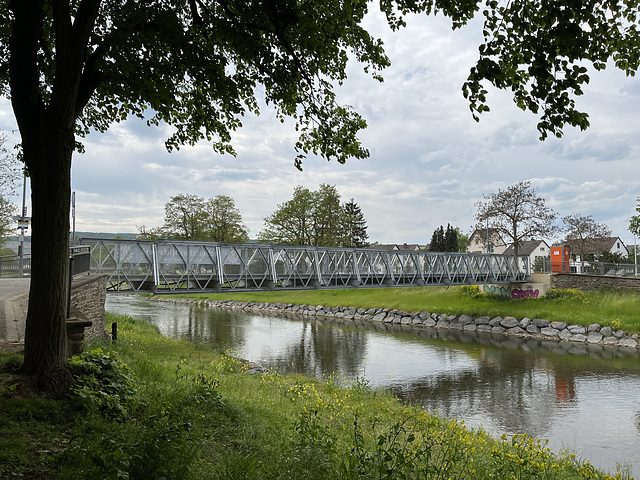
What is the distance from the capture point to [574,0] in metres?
4.83

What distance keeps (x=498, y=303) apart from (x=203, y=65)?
36066 mm

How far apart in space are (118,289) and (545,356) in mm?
21012

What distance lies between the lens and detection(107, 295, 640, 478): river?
12688 millimetres

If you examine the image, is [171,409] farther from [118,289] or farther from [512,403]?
[118,289]

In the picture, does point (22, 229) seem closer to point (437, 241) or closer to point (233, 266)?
point (233, 266)

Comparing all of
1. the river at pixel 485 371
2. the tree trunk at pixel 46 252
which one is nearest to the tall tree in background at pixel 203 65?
the tree trunk at pixel 46 252

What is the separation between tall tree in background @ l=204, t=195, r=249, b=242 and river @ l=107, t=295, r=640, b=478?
18.3 metres

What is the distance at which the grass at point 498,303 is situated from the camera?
31098 mm

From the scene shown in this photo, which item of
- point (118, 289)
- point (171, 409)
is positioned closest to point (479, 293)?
point (118, 289)

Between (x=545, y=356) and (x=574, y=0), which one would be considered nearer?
(x=574, y=0)

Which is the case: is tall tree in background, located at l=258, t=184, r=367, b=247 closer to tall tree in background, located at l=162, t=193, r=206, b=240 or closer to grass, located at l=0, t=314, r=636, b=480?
tall tree in background, located at l=162, t=193, r=206, b=240

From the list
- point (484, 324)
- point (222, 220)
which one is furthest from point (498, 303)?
point (222, 220)

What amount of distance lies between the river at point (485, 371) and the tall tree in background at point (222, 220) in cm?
1835

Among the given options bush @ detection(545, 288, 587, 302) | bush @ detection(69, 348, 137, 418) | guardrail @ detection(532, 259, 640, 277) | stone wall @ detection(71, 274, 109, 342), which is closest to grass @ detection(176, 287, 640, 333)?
bush @ detection(545, 288, 587, 302)
